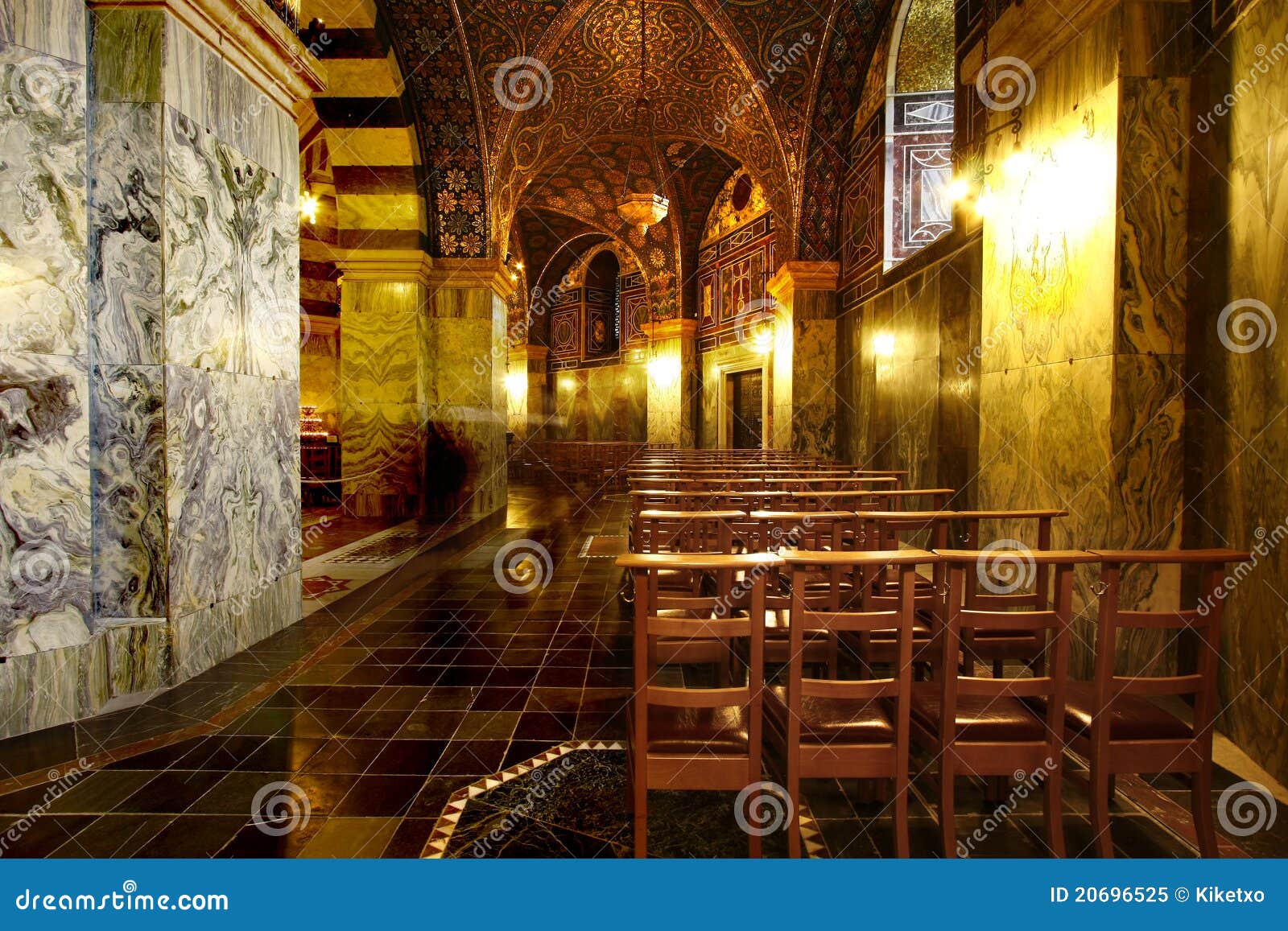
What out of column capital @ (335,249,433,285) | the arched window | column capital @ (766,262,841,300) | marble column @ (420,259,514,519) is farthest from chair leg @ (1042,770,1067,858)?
column capital @ (766,262,841,300)

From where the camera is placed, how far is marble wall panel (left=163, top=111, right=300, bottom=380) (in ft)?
10.5

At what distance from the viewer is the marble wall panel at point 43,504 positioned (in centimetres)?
279

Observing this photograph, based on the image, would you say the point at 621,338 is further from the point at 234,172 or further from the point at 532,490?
the point at 234,172

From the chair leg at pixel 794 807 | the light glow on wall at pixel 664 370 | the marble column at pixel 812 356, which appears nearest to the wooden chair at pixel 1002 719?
the chair leg at pixel 794 807

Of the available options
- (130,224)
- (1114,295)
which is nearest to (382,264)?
(130,224)

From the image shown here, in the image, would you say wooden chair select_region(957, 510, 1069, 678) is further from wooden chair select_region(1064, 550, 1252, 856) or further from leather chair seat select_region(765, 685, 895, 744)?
leather chair seat select_region(765, 685, 895, 744)

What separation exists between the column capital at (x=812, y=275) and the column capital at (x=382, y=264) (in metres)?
5.37

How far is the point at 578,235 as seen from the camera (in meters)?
17.8

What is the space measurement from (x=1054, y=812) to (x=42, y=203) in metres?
4.39

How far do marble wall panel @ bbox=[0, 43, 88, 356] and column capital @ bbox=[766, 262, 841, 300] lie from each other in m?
8.78

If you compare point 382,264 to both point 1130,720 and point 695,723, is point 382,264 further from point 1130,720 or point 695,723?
point 1130,720

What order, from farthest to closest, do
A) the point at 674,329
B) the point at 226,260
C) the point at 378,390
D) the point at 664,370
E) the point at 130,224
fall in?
1. the point at 664,370
2. the point at 674,329
3. the point at 378,390
4. the point at 226,260
5. the point at 130,224

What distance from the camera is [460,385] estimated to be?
9.04 m

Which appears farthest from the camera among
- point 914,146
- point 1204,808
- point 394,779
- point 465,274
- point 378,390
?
point 465,274
